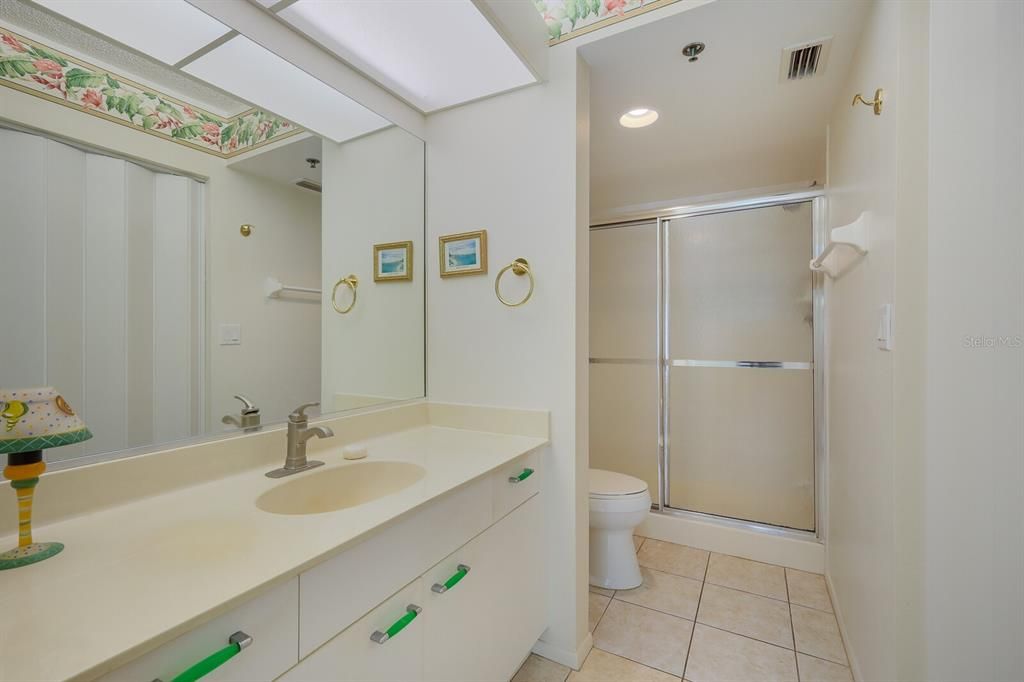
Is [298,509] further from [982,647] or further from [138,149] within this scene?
[982,647]

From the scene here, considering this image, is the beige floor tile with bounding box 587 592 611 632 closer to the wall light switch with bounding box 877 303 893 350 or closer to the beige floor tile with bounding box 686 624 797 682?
the beige floor tile with bounding box 686 624 797 682

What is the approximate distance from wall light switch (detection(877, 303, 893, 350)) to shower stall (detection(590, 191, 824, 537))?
123 cm

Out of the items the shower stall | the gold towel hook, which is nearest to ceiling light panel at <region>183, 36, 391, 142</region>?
the gold towel hook

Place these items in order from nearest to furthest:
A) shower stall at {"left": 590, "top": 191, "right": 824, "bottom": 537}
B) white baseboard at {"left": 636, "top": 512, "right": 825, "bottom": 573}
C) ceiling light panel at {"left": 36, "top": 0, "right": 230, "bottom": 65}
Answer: ceiling light panel at {"left": 36, "top": 0, "right": 230, "bottom": 65} < white baseboard at {"left": 636, "top": 512, "right": 825, "bottom": 573} < shower stall at {"left": 590, "top": 191, "right": 824, "bottom": 537}

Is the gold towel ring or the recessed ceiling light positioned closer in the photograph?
the gold towel ring

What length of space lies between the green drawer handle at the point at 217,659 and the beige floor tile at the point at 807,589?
2270mm

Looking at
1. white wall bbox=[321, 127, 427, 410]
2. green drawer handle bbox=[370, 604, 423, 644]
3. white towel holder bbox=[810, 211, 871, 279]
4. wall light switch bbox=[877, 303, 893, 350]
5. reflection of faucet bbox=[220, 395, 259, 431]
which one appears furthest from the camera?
white wall bbox=[321, 127, 427, 410]

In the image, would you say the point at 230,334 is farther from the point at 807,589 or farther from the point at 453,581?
the point at 807,589

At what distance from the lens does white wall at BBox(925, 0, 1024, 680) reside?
0.95 m

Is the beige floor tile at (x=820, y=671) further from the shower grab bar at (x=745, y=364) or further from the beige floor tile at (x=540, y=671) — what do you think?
the shower grab bar at (x=745, y=364)

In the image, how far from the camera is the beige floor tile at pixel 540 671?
1.52 meters

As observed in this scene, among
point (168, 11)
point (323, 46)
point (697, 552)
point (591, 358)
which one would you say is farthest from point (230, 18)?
point (697, 552)

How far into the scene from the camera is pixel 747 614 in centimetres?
189

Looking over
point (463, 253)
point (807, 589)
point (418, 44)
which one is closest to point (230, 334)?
point (463, 253)
